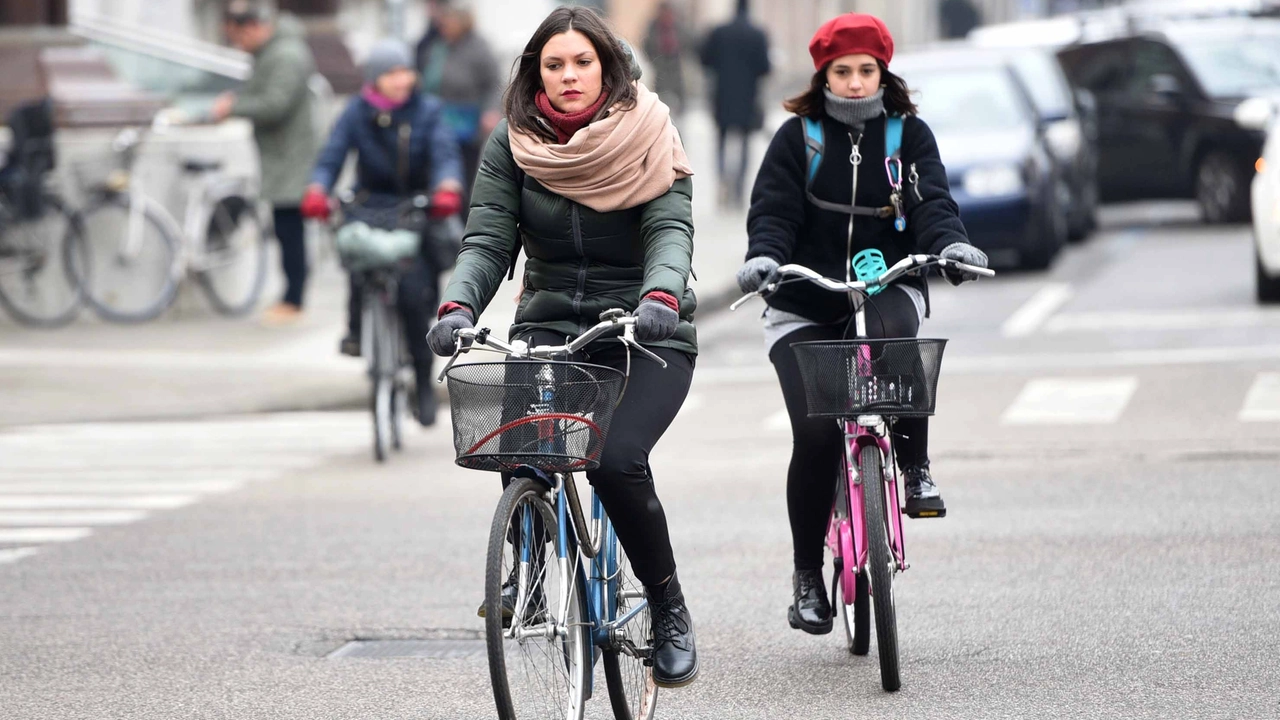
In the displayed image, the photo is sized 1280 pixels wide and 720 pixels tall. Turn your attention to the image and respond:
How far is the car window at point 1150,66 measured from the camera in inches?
802

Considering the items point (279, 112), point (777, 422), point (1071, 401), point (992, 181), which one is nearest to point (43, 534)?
point (777, 422)

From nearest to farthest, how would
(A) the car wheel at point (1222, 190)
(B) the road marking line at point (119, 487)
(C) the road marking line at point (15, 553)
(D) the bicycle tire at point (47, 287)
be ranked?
1. (C) the road marking line at point (15, 553)
2. (B) the road marking line at point (119, 487)
3. (D) the bicycle tire at point (47, 287)
4. (A) the car wheel at point (1222, 190)

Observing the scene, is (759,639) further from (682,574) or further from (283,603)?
(283,603)

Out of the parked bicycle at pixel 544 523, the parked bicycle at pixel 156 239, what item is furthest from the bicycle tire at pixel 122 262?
the parked bicycle at pixel 544 523

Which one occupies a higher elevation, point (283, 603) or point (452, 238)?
point (452, 238)

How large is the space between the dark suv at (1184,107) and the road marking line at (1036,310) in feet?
12.5

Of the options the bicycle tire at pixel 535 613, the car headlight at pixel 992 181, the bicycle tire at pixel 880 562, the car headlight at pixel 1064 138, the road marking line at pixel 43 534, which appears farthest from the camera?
the car headlight at pixel 1064 138

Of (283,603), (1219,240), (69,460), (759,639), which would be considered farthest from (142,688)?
(1219,240)

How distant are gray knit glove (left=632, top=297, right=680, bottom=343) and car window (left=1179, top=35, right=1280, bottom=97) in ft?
52.8

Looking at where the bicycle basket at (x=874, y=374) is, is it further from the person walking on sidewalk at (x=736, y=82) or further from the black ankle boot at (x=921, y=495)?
the person walking on sidewalk at (x=736, y=82)

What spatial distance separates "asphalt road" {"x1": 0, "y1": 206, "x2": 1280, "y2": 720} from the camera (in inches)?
234

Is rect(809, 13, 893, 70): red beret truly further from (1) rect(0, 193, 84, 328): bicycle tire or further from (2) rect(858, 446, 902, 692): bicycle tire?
(1) rect(0, 193, 84, 328): bicycle tire

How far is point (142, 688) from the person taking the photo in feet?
20.2

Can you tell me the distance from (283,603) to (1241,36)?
15.4 m
